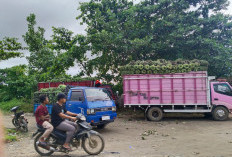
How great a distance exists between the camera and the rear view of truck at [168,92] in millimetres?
11359

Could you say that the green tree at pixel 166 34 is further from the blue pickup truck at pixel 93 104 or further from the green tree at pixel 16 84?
the green tree at pixel 16 84

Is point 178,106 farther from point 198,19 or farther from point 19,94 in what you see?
point 19,94

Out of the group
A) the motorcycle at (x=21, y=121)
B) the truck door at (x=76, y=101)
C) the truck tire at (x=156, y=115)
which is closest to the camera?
the truck door at (x=76, y=101)

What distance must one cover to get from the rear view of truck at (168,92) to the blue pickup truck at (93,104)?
109 inches

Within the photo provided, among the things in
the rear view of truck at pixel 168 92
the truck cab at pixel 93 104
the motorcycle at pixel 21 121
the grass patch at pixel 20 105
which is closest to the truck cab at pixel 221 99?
the rear view of truck at pixel 168 92

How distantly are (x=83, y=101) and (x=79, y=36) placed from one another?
31.0ft

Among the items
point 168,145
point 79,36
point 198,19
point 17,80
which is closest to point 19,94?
point 17,80

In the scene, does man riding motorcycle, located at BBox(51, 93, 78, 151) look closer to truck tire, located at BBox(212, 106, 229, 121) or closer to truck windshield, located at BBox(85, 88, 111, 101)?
truck windshield, located at BBox(85, 88, 111, 101)

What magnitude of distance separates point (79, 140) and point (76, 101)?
134 inches

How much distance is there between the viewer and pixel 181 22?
49.1ft

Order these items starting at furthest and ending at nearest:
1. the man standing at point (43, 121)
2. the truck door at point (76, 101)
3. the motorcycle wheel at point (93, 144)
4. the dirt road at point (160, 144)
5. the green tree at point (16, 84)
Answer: the green tree at point (16, 84), the truck door at point (76, 101), the dirt road at point (160, 144), the motorcycle wheel at point (93, 144), the man standing at point (43, 121)

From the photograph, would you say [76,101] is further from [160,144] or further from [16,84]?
[16,84]

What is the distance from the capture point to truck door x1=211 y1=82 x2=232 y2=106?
37.4 feet

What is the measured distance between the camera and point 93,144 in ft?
19.2
